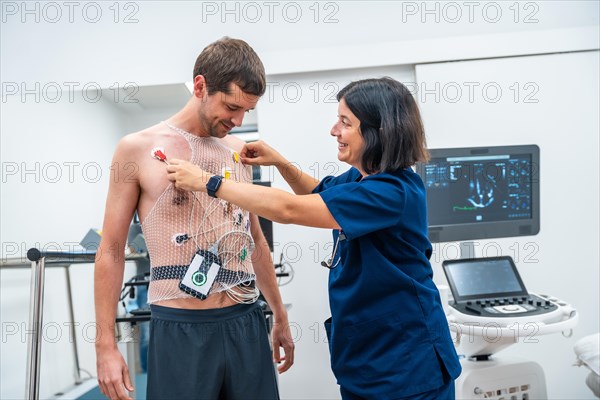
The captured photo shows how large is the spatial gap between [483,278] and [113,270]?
61.0 inches

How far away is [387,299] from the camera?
4.50 ft

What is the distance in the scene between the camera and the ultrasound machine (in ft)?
6.57

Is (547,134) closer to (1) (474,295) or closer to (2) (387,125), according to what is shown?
(1) (474,295)

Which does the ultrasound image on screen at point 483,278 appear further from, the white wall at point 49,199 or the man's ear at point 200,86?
the white wall at point 49,199

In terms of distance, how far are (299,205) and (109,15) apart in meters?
2.16

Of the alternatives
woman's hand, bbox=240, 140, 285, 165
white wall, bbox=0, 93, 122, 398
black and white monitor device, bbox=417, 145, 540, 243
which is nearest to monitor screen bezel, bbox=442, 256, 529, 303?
black and white monitor device, bbox=417, 145, 540, 243

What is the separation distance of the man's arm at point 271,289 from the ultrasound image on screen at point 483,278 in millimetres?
843

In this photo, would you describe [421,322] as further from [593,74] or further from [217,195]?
[593,74]

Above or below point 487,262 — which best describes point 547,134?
above

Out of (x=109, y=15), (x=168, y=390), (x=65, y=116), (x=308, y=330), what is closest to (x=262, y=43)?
(x=109, y=15)

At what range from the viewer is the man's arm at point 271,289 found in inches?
66.0

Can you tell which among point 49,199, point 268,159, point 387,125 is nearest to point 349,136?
point 387,125

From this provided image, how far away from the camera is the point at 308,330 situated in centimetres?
275

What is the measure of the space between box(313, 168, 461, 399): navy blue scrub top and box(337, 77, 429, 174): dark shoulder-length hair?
2.4 inches
